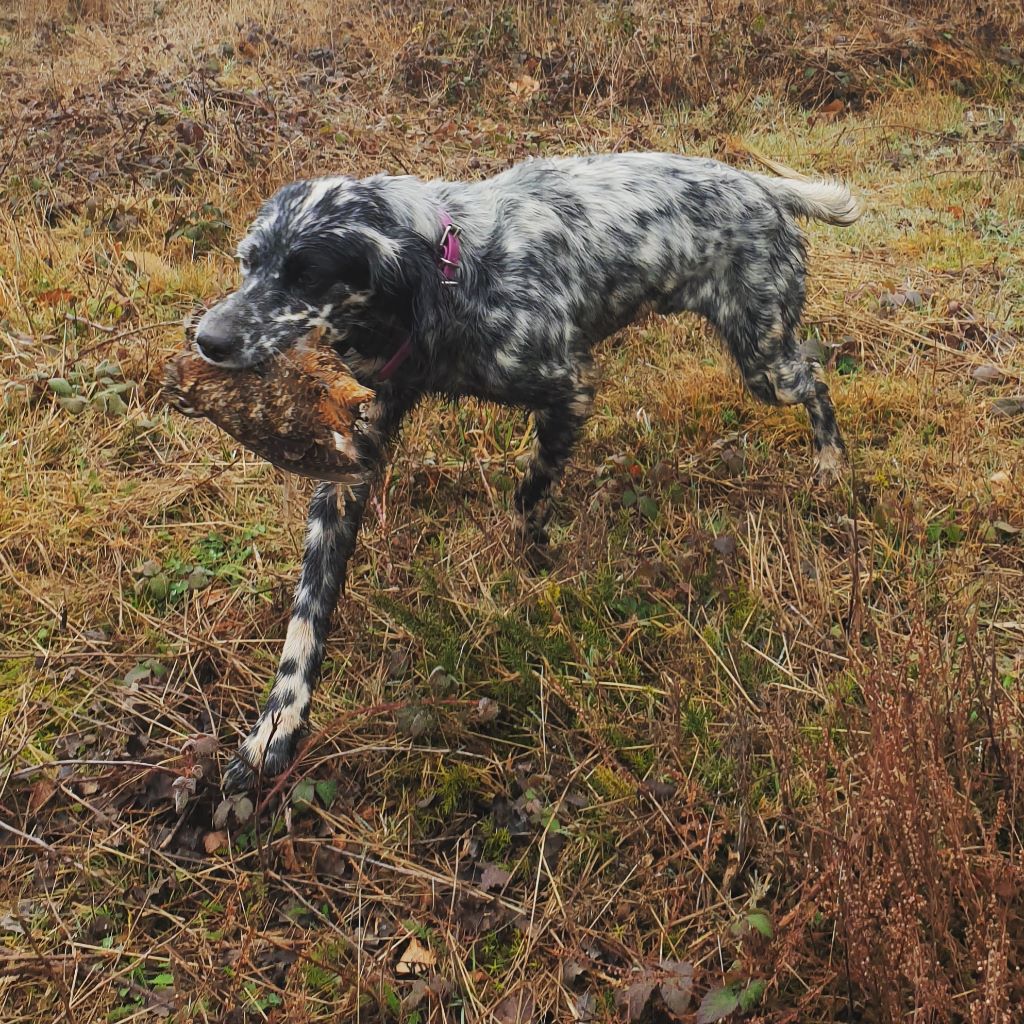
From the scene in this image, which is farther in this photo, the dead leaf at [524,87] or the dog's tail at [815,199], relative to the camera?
the dead leaf at [524,87]

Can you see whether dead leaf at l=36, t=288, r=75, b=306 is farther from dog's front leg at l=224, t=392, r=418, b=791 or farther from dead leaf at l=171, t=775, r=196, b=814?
dead leaf at l=171, t=775, r=196, b=814

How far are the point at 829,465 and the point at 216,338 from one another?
230cm

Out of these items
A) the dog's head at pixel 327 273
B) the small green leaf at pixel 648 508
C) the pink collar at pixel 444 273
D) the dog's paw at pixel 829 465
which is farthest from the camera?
the dog's paw at pixel 829 465

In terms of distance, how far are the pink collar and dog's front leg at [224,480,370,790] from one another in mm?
360

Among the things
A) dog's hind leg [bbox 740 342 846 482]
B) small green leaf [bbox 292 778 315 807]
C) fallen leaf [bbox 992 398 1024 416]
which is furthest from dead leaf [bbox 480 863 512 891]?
fallen leaf [bbox 992 398 1024 416]

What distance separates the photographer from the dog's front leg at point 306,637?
8.36 feet

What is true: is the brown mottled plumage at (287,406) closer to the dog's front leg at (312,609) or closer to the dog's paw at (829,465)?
the dog's front leg at (312,609)

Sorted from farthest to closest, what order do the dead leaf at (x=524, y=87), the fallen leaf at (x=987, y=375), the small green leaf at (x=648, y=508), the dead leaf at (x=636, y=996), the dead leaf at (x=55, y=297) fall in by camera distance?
the dead leaf at (x=524, y=87) < the dead leaf at (x=55, y=297) < the fallen leaf at (x=987, y=375) < the small green leaf at (x=648, y=508) < the dead leaf at (x=636, y=996)

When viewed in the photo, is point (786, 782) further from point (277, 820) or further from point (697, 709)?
point (277, 820)

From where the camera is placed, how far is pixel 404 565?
306 centimetres

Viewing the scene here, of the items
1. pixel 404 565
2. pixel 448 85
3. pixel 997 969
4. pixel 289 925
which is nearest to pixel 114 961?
pixel 289 925

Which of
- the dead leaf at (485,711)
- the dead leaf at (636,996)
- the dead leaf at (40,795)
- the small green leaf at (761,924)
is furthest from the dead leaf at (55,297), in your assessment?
the small green leaf at (761,924)

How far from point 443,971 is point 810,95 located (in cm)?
724

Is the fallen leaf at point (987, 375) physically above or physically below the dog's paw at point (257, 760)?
above
